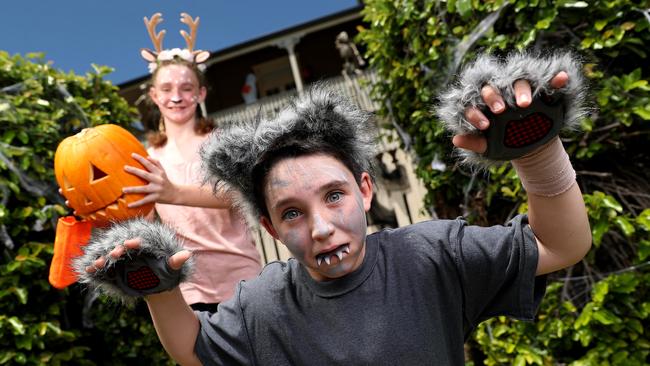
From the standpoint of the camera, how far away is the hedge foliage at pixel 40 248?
2.71 m

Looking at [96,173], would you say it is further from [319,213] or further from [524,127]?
[524,127]

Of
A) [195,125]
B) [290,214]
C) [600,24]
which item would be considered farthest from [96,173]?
[600,24]

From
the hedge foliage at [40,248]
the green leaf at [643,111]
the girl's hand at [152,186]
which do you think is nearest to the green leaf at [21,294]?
the hedge foliage at [40,248]

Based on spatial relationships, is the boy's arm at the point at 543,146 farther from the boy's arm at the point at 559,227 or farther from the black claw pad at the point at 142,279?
the black claw pad at the point at 142,279

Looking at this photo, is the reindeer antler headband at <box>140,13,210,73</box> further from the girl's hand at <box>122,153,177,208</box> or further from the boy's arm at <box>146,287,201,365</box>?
the boy's arm at <box>146,287,201,365</box>

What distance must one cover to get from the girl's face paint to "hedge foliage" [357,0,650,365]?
999 mm

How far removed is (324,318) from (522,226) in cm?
50

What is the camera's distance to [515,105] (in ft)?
3.25

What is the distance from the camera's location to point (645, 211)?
2289 millimetres

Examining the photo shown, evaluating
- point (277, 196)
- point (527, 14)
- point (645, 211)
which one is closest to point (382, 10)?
point (527, 14)

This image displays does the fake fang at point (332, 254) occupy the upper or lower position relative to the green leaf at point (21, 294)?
lower

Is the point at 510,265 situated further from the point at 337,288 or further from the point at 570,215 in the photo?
the point at 337,288

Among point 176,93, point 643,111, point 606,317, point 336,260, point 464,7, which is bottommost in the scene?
point 606,317

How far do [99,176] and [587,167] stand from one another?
6.75 ft
